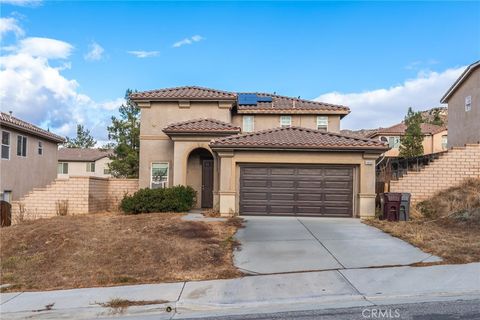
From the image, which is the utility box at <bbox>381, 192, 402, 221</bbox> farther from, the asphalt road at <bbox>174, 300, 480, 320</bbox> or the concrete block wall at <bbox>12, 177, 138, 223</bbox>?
the concrete block wall at <bbox>12, 177, 138, 223</bbox>

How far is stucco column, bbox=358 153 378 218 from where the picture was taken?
55.5ft

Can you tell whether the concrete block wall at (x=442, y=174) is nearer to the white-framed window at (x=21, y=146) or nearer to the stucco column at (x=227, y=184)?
the stucco column at (x=227, y=184)

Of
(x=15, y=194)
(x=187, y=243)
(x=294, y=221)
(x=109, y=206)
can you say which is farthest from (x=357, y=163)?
(x=15, y=194)

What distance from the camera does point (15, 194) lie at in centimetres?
2220

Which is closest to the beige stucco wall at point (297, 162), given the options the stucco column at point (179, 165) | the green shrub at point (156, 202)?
the green shrub at point (156, 202)

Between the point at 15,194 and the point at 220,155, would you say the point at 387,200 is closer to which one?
the point at 220,155

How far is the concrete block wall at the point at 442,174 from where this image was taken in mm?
18016

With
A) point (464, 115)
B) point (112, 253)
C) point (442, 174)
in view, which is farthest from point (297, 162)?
point (464, 115)

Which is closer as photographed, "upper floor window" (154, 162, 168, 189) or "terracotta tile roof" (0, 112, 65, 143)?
"terracotta tile roof" (0, 112, 65, 143)

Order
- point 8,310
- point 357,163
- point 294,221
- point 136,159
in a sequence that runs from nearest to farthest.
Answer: point 8,310, point 294,221, point 357,163, point 136,159

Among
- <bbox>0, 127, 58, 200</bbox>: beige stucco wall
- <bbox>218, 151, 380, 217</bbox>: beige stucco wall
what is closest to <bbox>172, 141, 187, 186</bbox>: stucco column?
<bbox>218, 151, 380, 217</bbox>: beige stucco wall

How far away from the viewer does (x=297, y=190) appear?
Answer: 17453 mm

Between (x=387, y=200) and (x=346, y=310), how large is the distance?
10033 millimetres

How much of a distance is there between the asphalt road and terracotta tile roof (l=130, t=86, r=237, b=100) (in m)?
16.9
